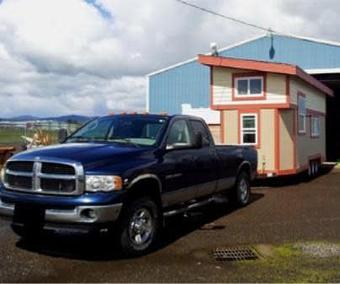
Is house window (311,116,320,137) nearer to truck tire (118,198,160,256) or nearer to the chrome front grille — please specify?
truck tire (118,198,160,256)

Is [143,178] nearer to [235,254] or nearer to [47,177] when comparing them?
[47,177]

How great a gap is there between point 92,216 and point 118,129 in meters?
2.27

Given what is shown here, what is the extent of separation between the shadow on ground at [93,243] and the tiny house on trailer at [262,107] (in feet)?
21.4

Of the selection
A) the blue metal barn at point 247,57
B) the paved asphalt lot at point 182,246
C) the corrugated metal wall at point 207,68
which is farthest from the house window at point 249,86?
the corrugated metal wall at point 207,68

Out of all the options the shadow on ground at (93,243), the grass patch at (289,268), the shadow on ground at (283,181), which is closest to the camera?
the grass patch at (289,268)

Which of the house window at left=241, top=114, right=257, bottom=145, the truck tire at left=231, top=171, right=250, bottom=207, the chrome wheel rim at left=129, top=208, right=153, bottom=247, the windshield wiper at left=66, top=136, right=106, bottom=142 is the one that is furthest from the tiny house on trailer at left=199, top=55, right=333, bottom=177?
the chrome wheel rim at left=129, top=208, right=153, bottom=247

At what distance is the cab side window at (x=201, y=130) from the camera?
9.51 meters

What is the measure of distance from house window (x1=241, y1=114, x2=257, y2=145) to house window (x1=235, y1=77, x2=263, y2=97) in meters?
0.66

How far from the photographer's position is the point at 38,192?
6.96m

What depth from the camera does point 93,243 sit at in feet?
26.2

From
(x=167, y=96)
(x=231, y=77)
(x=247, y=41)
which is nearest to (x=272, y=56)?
(x=247, y=41)

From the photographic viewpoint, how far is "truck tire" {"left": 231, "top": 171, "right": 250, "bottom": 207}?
11.3 m

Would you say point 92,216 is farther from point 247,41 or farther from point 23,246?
point 247,41

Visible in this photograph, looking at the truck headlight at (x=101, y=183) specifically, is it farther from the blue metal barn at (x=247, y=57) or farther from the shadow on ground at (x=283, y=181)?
the blue metal barn at (x=247, y=57)
